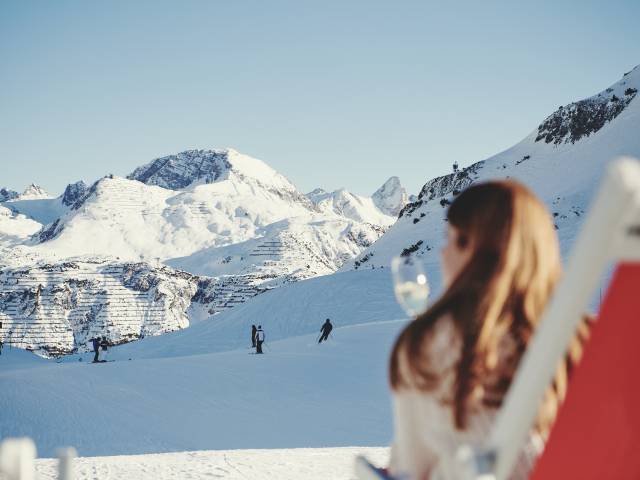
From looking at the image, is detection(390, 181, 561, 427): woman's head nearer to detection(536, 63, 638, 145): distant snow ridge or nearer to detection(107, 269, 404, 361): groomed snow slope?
detection(107, 269, 404, 361): groomed snow slope

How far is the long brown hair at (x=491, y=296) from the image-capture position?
1566 mm

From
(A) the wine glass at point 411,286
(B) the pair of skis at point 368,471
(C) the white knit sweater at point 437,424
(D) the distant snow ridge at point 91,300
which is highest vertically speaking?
(A) the wine glass at point 411,286

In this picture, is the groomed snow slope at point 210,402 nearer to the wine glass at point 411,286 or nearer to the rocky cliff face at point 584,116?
the wine glass at point 411,286

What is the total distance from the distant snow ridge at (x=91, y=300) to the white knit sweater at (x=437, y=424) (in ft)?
525

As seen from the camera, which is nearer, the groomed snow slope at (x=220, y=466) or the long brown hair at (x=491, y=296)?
the long brown hair at (x=491, y=296)

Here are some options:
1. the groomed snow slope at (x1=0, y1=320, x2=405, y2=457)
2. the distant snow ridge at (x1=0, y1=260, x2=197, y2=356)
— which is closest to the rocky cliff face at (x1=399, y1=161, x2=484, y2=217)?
the groomed snow slope at (x1=0, y1=320, x2=405, y2=457)

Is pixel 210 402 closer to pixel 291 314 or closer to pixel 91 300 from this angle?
pixel 291 314

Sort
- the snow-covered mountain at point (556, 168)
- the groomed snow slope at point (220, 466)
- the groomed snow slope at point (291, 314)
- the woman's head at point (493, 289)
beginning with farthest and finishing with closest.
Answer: the snow-covered mountain at point (556, 168), the groomed snow slope at point (291, 314), the groomed snow slope at point (220, 466), the woman's head at point (493, 289)

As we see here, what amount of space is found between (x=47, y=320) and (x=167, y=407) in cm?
16635

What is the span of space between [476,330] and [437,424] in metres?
0.27

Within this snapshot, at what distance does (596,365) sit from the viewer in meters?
1.25

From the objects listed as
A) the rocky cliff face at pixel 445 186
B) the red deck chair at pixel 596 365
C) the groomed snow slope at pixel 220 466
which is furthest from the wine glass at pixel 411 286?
the rocky cliff face at pixel 445 186

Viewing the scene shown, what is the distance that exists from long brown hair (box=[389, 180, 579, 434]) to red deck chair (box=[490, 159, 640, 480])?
0.27 m

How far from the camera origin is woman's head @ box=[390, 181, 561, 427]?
1564 mm
